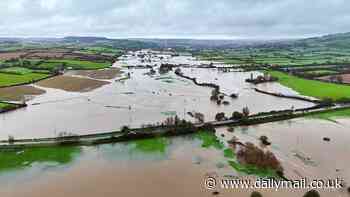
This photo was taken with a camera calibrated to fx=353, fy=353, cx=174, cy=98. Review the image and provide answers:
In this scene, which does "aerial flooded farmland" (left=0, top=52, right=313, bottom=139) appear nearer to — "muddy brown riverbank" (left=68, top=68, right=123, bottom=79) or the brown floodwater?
the brown floodwater

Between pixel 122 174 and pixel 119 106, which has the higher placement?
pixel 119 106

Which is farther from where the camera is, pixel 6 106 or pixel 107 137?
pixel 6 106

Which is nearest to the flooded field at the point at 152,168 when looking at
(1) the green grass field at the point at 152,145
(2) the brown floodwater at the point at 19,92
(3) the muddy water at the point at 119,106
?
(1) the green grass field at the point at 152,145

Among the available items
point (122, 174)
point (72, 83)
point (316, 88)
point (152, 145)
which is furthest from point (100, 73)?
point (122, 174)

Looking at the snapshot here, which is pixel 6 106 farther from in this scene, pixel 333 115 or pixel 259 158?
pixel 333 115

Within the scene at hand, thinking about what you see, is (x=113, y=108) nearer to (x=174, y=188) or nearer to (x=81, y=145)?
(x=81, y=145)

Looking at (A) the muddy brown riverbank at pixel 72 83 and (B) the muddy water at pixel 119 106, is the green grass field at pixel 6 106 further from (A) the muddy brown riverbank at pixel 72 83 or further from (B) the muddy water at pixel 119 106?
(A) the muddy brown riverbank at pixel 72 83
